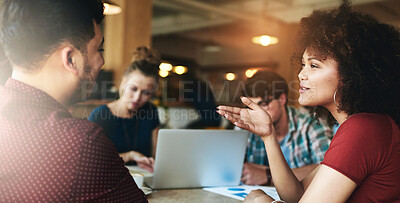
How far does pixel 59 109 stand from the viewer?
2.88 feet

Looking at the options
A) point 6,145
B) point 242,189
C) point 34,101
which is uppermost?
point 34,101

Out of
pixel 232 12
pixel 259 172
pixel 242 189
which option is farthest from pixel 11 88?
pixel 232 12

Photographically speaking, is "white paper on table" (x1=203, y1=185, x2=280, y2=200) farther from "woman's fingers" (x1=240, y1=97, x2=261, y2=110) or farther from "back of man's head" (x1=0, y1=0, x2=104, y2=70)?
"back of man's head" (x1=0, y1=0, x2=104, y2=70)

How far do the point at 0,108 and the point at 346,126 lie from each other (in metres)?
0.98

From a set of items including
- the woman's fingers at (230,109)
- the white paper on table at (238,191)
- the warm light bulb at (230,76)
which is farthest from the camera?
the warm light bulb at (230,76)

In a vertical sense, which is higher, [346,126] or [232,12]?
[232,12]

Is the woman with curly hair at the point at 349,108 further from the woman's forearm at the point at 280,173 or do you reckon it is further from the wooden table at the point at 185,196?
the wooden table at the point at 185,196

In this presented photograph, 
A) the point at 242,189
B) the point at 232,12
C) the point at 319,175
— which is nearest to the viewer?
the point at 319,175

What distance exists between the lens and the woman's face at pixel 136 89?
95.1 inches

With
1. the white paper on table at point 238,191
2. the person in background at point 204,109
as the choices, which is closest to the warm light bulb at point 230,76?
the person in background at point 204,109

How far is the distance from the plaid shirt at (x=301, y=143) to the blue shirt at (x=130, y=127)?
830mm

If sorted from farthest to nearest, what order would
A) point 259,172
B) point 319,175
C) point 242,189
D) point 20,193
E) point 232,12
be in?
point 232,12 → point 259,172 → point 242,189 → point 319,175 → point 20,193

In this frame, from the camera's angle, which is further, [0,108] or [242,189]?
[242,189]

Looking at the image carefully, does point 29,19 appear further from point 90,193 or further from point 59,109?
point 90,193
